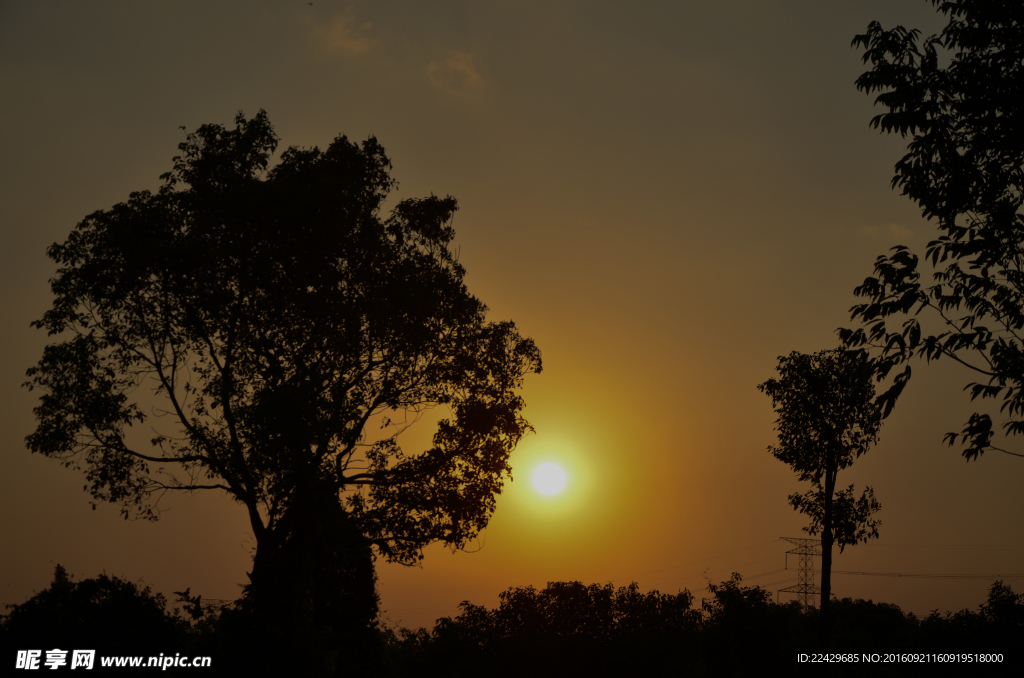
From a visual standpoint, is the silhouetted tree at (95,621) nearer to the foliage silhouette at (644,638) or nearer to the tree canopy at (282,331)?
the tree canopy at (282,331)

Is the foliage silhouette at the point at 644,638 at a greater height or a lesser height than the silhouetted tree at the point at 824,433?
lesser

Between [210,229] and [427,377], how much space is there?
9.96 m

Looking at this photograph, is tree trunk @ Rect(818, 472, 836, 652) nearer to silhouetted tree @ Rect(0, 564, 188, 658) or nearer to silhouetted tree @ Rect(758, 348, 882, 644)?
silhouetted tree @ Rect(758, 348, 882, 644)

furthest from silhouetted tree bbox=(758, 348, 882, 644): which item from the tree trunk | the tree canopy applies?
the tree canopy

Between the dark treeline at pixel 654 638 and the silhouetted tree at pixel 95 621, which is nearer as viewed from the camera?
the silhouetted tree at pixel 95 621

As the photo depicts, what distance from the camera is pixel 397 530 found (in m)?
28.2

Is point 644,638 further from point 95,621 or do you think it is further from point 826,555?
point 95,621

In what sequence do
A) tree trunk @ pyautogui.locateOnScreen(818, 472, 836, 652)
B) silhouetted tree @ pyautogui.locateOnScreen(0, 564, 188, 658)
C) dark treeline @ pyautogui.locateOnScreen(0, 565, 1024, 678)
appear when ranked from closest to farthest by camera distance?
silhouetted tree @ pyautogui.locateOnScreen(0, 564, 188, 658) → tree trunk @ pyautogui.locateOnScreen(818, 472, 836, 652) → dark treeline @ pyautogui.locateOnScreen(0, 565, 1024, 678)

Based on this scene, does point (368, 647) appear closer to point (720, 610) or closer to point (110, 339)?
point (110, 339)

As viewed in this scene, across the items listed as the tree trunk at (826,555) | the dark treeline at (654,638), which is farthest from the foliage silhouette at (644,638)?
the tree trunk at (826,555)

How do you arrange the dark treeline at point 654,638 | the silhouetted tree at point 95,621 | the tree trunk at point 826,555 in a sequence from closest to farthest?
the silhouetted tree at point 95,621 < the tree trunk at point 826,555 < the dark treeline at point 654,638

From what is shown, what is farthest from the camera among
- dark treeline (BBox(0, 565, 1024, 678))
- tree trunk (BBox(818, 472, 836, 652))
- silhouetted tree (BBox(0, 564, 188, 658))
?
dark treeline (BBox(0, 565, 1024, 678))

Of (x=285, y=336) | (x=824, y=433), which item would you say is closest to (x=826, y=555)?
(x=824, y=433)

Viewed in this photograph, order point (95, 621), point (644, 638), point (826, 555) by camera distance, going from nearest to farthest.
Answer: point (95, 621), point (826, 555), point (644, 638)
